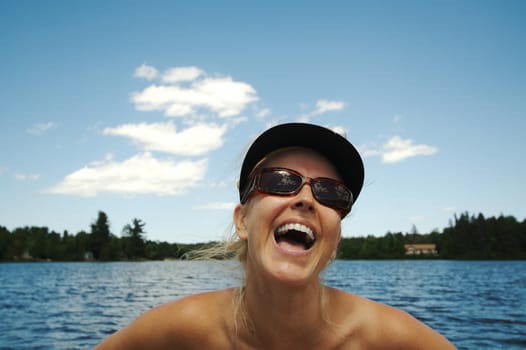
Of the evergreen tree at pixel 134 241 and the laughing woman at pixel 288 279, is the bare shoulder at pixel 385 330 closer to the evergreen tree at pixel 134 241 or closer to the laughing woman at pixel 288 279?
the laughing woman at pixel 288 279

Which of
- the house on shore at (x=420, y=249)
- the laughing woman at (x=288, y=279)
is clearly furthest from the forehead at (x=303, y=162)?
the house on shore at (x=420, y=249)

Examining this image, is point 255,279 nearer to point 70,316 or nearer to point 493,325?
point 493,325

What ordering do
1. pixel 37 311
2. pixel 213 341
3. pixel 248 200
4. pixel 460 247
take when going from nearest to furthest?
pixel 248 200 → pixel 213 341 → pixel 37 311 → pixel 460 247

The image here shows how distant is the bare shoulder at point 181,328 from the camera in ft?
11.6

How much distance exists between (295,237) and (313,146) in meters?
0.64

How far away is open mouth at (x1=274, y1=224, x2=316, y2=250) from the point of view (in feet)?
9.44

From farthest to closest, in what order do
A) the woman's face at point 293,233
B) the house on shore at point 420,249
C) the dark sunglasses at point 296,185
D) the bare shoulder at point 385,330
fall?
1. the house on shore at point 420,249
2. the bare shoulder at point 385,330
3. the dark sunglasses at point 296,185
4. the woman's face at point 293,233

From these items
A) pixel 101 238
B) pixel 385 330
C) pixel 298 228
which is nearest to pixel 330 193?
pixel 298 228

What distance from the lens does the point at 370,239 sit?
178 metres

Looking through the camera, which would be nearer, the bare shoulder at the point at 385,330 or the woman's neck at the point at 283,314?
the woman's neck at the point at 283,314

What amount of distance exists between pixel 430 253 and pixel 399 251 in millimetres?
10980

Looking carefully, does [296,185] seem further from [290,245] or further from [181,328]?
[181,328]

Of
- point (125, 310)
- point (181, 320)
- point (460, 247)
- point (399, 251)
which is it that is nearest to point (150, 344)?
point (181, 320)

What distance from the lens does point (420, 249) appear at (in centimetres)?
17100
